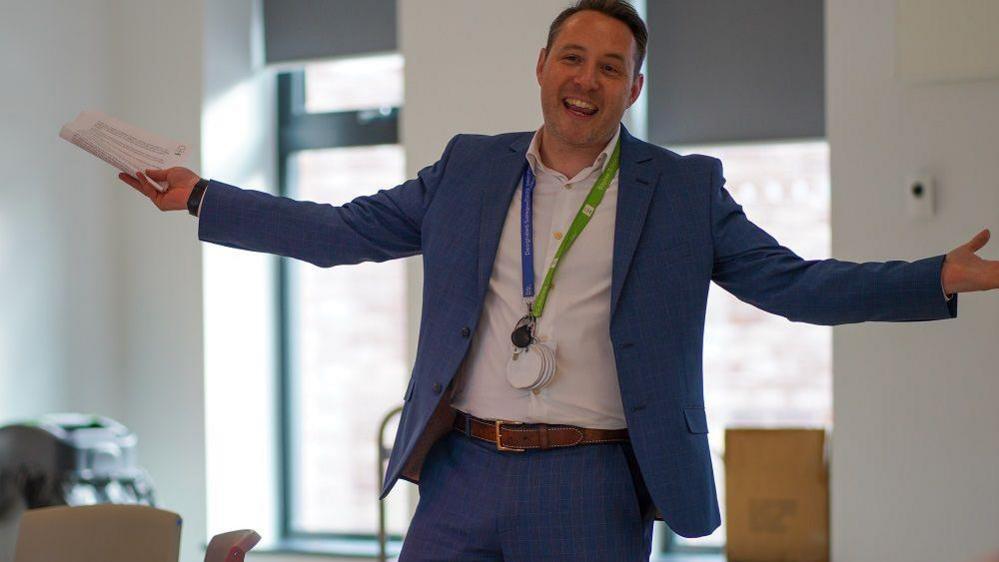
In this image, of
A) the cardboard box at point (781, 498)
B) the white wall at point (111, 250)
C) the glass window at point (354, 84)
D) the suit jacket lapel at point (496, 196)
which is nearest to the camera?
the suit jacket lapel at point (496, 196)

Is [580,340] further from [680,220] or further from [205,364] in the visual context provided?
[205,364]

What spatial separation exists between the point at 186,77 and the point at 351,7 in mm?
788

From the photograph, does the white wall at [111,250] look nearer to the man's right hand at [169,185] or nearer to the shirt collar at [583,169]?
the man's right hand at [169,185]

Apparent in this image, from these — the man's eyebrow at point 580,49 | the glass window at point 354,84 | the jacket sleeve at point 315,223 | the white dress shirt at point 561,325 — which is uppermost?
the glass window at point 354,84

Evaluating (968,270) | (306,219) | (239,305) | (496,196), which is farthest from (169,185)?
(239,305)

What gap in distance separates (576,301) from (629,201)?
8.7 inches

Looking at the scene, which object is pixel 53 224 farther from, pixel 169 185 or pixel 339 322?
pixel 169 185

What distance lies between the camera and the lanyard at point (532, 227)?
85.6 inches

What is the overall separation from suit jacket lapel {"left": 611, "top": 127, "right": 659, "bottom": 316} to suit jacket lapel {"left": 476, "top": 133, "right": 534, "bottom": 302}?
0.21 m

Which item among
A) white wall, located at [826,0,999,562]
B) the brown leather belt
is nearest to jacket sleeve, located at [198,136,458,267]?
the brown leather belt

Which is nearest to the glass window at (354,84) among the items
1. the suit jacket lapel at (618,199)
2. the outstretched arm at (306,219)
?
the outstretched arm at (306,219)

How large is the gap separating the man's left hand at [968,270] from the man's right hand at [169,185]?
58.8 inches

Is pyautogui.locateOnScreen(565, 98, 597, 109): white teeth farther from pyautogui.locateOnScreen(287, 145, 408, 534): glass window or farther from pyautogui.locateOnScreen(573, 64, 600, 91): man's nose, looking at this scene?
pyautogui.locateOnScreen(287, 145, 408, 534): glass window

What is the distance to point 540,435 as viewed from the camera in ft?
6.98
